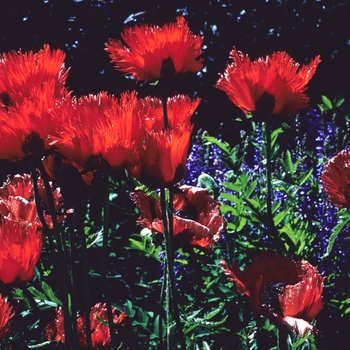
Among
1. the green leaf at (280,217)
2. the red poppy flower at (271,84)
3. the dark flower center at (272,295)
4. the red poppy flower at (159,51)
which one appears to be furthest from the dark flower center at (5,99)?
the green leaf at (280,217)

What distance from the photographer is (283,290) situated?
1046 mm

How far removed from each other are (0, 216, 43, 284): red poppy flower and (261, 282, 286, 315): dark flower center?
356 mm

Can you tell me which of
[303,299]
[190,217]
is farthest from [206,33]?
[303,299]

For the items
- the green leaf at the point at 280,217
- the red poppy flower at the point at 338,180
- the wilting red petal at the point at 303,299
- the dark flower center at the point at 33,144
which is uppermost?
the dark flower center at the point at 33,144

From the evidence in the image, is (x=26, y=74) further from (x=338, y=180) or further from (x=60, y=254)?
(x=338, y=180)

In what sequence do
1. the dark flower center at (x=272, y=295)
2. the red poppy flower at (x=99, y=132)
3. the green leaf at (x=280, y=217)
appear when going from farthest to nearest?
1. the green leaf at (x=280, y=217)
2. the dark flower center at (x=272, y=295)
3. the red poppy flower at (x=99, y=132)

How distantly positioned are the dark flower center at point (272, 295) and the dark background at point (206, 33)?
8.67 feet

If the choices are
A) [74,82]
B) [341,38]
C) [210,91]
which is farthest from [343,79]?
[74,82]

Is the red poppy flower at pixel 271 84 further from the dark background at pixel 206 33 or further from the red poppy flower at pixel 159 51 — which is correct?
the dark background at pixel 206 33

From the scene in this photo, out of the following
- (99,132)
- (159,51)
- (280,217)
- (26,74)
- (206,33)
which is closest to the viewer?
(99,132)

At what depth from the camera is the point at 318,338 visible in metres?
1.76

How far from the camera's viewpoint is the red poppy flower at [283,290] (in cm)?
98

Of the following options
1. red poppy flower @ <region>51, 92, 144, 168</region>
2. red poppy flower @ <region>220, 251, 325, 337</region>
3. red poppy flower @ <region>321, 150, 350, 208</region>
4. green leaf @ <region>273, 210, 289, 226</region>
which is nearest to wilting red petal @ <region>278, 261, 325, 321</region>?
red poppy flower @ <region>220, 251, 325, 337</region>

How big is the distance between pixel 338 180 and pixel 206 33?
3.19 m
